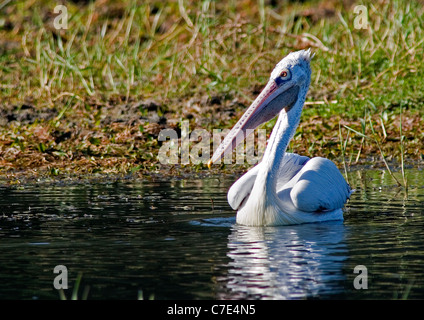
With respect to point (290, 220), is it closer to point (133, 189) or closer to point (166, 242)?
point (166, 242)

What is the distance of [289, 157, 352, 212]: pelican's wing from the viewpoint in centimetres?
670

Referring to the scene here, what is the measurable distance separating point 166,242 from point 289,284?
1449 mm

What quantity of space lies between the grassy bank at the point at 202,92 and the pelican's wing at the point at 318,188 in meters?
2.74

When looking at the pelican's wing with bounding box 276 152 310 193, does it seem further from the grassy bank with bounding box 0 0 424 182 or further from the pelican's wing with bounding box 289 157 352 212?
the grassy bank with bounding box 0 0 424 182

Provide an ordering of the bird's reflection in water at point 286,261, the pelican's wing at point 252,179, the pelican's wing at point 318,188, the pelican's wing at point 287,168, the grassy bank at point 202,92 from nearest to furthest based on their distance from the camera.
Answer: the bird's reflection in water at point 286,261 < the pelican's wing at point 318,188 < the pelican's wing at point 252,179 < the pelican's wing at point 287,168 < the grassy bank at point 202,92

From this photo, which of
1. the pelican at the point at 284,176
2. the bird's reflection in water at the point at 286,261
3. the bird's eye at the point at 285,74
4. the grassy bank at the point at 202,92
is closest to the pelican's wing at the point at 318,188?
the pelican at the point at 284,176

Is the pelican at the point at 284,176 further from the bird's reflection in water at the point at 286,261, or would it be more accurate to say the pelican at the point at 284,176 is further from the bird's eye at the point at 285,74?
the bird's reflection in water at the point at 286,261

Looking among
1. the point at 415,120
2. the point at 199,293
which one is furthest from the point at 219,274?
the point at 415,120

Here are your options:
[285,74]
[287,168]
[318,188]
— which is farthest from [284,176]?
[285,74]

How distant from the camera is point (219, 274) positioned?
512cm

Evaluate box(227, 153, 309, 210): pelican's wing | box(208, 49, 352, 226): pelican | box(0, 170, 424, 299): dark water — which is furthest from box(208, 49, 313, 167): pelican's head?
box(0, 170, 424, 299): dark water

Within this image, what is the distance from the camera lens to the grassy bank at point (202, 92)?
10734mm

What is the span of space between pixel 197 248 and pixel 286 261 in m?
0.72
